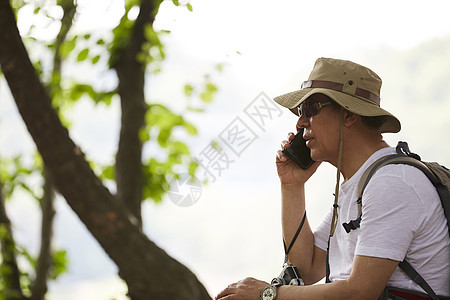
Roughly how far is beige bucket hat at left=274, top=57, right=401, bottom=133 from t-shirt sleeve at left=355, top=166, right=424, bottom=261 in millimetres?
291

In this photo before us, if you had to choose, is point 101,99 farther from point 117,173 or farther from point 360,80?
point 360,80

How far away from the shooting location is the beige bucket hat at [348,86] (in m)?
1.94

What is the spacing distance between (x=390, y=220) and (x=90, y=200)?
6.84 ft

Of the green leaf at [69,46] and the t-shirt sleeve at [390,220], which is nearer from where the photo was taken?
the t-shirt sleeve at [390,220]

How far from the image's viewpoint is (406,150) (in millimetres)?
1907

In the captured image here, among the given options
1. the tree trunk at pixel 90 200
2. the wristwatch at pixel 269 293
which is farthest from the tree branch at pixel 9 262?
the wristwatch at pixel 269 293

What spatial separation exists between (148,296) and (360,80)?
1959 millimetres

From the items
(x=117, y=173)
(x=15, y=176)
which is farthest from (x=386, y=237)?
(x=15, y=176)

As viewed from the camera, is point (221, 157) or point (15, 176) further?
point (15, 176)

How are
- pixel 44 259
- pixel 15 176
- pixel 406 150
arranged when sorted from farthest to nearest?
1. pixel 15 176
2. pixel 44 259
3. pixel 406 150

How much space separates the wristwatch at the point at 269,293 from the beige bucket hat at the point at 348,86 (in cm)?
60

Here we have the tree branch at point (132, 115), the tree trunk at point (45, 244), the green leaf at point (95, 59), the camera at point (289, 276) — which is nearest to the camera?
the camera at point (289, 276)

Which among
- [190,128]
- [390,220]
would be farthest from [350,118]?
[190,128]

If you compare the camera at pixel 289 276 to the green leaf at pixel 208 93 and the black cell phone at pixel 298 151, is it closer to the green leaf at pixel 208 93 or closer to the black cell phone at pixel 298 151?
the black cell phone at pixel 298 151
